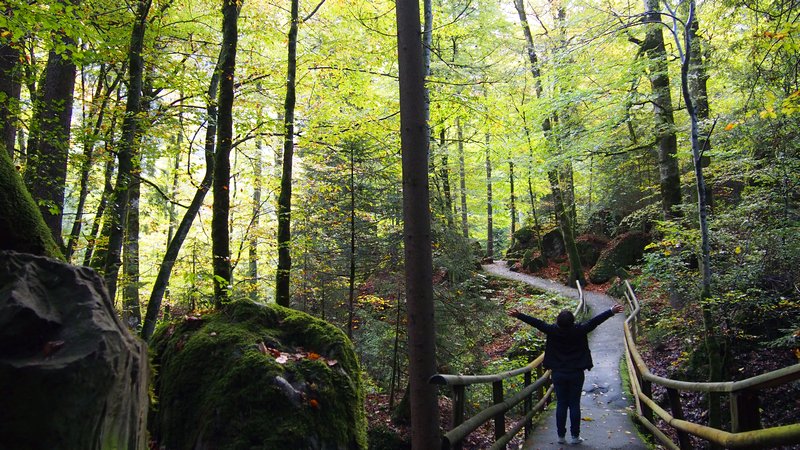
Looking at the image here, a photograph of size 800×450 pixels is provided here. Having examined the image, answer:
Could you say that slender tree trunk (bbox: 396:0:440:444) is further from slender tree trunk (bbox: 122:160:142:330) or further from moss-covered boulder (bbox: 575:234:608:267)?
moss-covered boulder (bbox: 575:234:608:267)

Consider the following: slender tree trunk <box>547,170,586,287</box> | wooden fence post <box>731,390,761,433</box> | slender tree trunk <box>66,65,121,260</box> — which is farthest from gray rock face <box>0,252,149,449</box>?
slender tree trunk <box>547,170,586,287</box>

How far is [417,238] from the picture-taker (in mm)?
4387

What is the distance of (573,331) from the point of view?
607 centimetres

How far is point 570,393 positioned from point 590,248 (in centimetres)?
1857

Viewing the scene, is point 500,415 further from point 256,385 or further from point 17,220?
point 17,220

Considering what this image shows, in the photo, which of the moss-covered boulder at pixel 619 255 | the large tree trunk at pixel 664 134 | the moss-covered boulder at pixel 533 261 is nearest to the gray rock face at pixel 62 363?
the large tree trunk at pixel 664 134

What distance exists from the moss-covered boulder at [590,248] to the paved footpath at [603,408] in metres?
5.55

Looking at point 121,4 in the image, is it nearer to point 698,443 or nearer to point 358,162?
point 358,162

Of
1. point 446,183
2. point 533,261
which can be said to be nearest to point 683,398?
point 446,183

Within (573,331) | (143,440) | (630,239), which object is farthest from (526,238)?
(143,440)

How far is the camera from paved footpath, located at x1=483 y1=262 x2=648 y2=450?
20.8 feet

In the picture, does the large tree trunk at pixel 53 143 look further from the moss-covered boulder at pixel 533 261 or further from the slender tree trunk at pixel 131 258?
the moss-covered boulder at pixel 533 261

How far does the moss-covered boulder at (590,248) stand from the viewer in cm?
2259

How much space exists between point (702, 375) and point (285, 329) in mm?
8101
